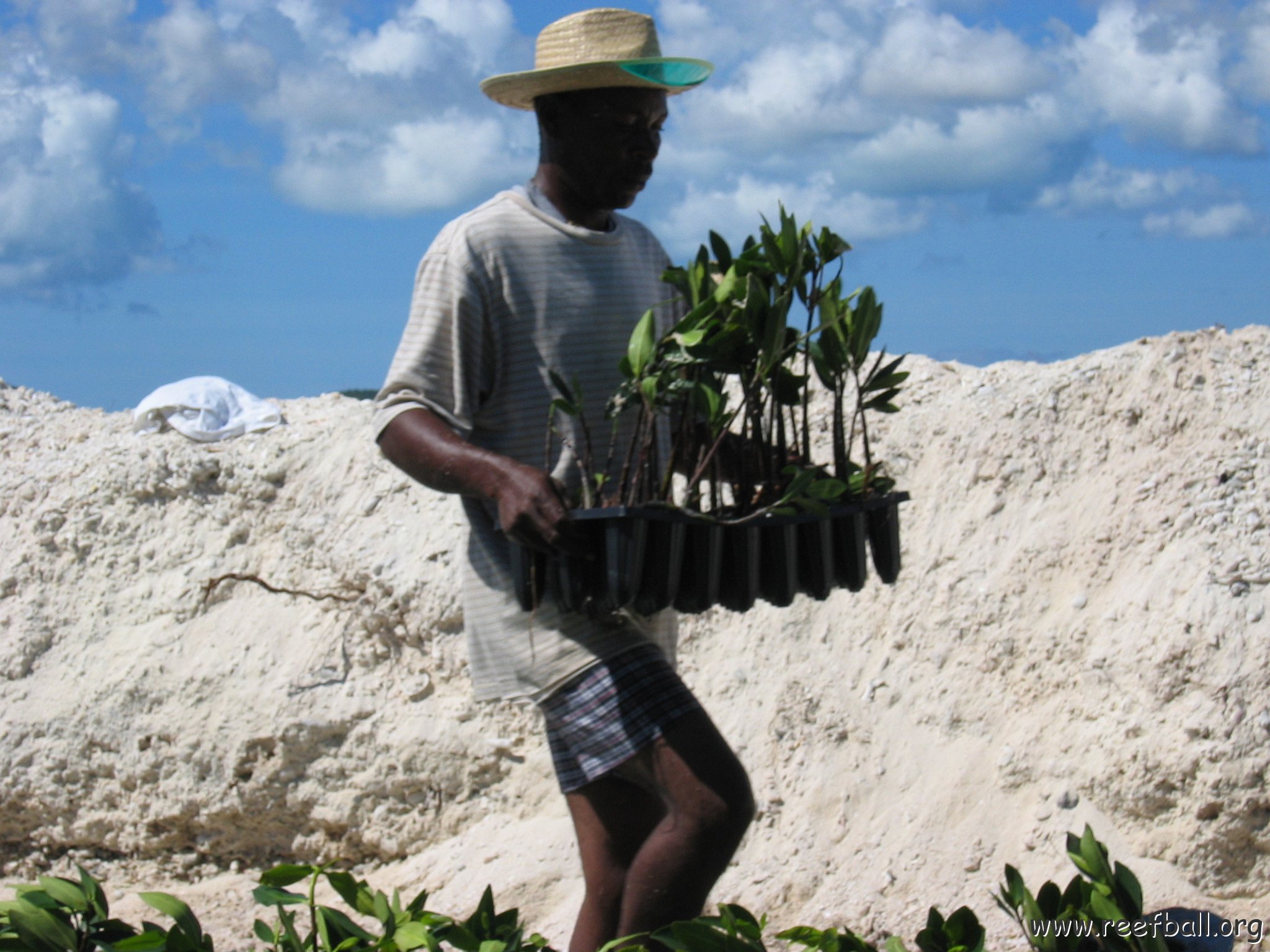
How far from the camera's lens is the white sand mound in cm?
416

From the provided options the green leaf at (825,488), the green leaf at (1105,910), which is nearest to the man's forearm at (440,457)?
the green leaf at (825,488)

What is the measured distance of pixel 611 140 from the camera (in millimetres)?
2514

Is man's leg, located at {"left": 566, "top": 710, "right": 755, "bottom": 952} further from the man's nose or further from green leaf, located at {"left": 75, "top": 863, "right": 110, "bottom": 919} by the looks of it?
the man's nose

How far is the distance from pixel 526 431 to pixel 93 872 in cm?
402

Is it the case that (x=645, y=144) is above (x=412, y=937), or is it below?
above

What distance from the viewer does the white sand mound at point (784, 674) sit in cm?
416

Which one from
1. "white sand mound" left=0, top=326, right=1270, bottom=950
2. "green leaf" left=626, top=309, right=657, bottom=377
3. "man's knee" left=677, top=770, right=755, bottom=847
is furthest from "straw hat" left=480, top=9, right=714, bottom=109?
"white sand mound" left=0, top=326, right=1270, bottom=950

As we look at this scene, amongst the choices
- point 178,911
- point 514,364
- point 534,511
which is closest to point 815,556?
point 534,511

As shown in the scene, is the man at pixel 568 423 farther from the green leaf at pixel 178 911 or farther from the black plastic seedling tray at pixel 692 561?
the green leaf at pixel 178 911

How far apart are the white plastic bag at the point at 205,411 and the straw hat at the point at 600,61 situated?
13.6 ft

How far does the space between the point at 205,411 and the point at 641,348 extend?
4.59 metres

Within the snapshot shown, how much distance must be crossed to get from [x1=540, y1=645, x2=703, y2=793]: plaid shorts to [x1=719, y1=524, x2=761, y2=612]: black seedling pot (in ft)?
0.68

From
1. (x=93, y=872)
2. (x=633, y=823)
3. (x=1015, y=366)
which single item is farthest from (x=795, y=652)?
(x=93, y=872)

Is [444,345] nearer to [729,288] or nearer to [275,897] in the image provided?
[729,288]
